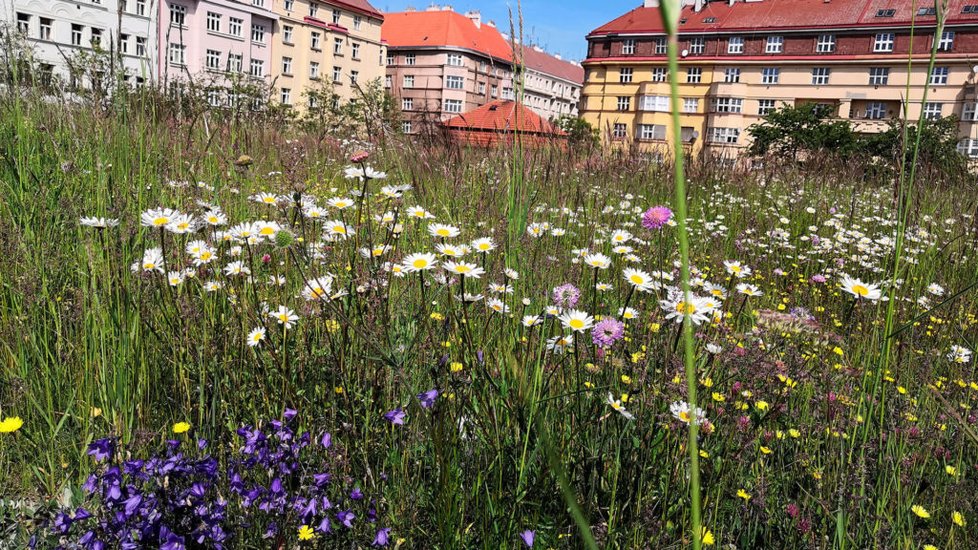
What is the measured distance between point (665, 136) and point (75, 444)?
45.4 meters

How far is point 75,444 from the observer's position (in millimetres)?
1383

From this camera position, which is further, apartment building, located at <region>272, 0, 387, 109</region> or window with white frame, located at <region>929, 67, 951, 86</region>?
apartment building, located at <region>272, 0, 387, 109</region>

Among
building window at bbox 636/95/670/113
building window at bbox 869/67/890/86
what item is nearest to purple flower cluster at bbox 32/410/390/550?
building window at bbox 869/67/890/86

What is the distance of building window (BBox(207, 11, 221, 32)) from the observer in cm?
3534

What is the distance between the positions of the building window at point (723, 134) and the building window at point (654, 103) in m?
3.52

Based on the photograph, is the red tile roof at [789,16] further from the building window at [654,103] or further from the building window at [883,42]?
the building window at [654,103]

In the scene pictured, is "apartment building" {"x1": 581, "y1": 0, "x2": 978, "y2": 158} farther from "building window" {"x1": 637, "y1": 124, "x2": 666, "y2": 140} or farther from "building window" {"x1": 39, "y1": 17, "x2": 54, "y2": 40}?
"building window" {"x1": 39, "y1": 17, "x2": 54, "y2": 40}

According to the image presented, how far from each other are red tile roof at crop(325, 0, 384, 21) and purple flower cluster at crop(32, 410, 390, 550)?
48.4 meters

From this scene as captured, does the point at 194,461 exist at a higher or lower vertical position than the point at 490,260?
lower

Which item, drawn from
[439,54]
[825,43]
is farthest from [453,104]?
[825,43]

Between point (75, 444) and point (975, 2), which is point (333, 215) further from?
point (975, 2)

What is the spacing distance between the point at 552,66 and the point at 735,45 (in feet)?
102

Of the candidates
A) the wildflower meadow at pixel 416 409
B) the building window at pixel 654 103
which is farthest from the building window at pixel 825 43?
the wildflower meadow at pixel 416 409

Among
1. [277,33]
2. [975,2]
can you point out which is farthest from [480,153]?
[975,2]
